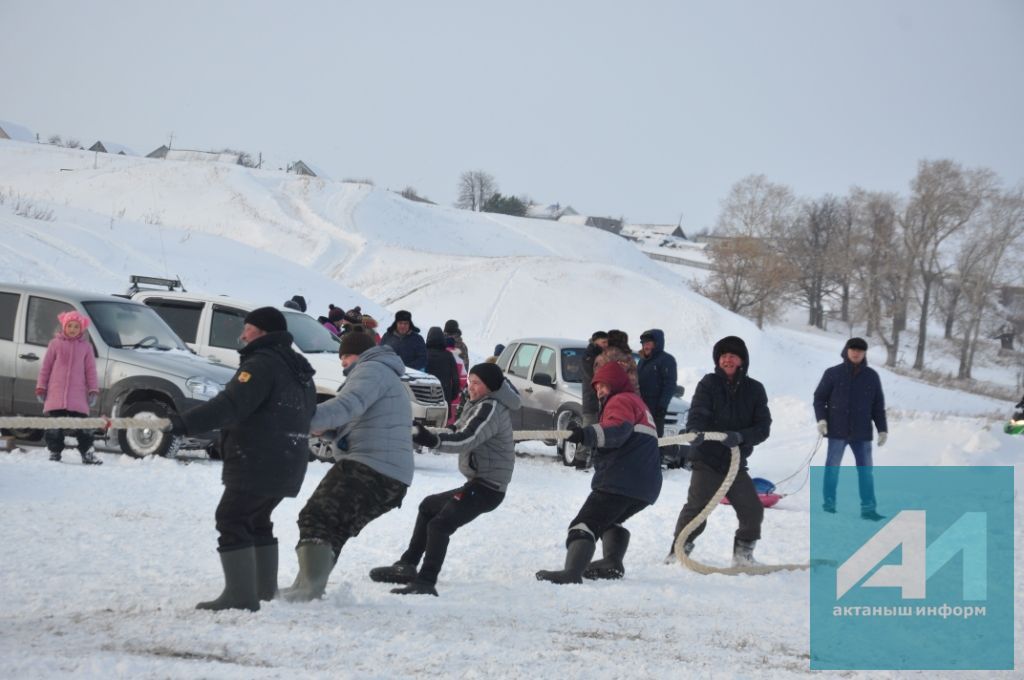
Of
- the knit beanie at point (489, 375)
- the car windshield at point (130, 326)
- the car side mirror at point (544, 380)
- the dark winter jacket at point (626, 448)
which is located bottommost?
the dark winter jacket at point (626, 448)

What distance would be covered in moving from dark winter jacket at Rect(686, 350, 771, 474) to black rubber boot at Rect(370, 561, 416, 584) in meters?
2.60

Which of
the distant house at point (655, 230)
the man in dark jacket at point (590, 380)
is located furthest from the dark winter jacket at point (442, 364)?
the distant house at point (655, 230)

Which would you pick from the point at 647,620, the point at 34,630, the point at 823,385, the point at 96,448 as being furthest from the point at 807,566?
the point at 96,448

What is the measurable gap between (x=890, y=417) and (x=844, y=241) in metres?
57.1

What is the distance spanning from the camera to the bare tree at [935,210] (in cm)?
6091

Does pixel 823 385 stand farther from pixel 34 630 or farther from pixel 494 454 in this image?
pixel 34 630

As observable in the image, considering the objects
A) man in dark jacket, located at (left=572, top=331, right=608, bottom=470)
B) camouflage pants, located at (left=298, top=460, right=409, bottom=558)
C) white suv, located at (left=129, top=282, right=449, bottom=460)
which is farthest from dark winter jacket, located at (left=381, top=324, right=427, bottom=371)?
camouflage pants, located at (left=298, top=460, right=409, bottom=558)

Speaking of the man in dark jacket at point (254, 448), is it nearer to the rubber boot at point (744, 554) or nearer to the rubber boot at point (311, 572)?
the rubber boot at point (311, 572)

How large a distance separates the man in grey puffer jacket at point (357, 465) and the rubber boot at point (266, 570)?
0.12 metres

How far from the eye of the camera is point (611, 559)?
7914 mm

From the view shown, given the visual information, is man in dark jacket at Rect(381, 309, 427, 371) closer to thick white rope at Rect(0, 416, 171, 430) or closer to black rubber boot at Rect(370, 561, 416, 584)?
black rubber boot at Rect(370, 561, 416, 584)

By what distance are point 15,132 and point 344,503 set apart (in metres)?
138

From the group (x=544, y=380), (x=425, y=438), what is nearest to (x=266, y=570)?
(x=425, y=438)

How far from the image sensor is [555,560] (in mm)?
8500
